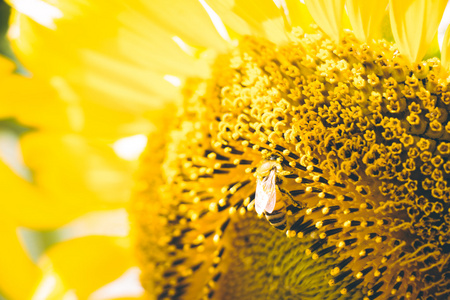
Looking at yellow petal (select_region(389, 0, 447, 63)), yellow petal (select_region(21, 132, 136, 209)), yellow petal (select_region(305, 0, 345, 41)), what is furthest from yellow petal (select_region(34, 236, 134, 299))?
yellow petal (select_region(389, 0, 447, 63))

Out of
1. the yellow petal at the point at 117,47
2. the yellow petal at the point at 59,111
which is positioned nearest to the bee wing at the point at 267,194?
the yellow petal at the point at 117,47

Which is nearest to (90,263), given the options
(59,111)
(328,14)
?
(59,111)

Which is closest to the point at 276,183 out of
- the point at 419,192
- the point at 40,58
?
the point at 419,192

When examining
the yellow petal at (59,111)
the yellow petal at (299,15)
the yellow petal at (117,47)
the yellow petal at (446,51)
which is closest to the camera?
the yellow petal at (446,51)

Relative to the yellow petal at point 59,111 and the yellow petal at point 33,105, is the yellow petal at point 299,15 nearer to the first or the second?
the yellow petal at point 59,111

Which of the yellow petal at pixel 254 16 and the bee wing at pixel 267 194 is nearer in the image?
the bee wing at pixel 267 194

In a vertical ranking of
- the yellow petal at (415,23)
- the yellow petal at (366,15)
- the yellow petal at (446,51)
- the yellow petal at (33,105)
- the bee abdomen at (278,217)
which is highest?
the yellow petal at (33,105)

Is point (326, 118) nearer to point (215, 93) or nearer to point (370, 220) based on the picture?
point (370, 220)
